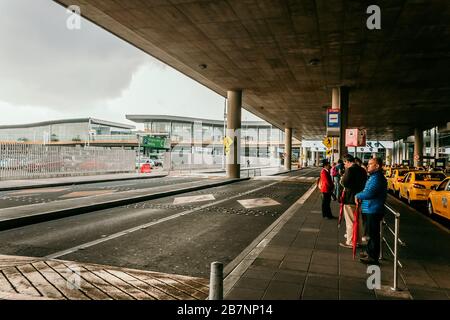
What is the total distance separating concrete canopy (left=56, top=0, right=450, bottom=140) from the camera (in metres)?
13.5

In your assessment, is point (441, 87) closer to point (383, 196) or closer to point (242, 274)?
point (383, 196)

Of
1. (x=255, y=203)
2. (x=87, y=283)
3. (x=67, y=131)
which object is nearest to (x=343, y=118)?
(x=255, y=203)

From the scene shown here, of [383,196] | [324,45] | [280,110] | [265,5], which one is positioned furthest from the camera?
[280,110]

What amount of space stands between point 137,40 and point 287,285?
1721 centimetres

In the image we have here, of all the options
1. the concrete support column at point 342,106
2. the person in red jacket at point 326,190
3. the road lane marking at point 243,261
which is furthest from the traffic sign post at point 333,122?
the road lane marking at point 243,261

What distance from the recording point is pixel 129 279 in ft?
16.5

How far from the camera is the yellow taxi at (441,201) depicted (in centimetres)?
1028

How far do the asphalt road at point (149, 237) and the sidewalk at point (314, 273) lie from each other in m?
0.73

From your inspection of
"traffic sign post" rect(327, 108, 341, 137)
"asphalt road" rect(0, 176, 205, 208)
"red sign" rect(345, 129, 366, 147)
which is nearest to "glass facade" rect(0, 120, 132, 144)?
"asphalt road" rect(0, 176, 205, 208)

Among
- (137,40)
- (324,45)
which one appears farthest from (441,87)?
(137,40)

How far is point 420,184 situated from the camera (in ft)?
48.2

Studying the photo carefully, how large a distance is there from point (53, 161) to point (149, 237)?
22.4 metres

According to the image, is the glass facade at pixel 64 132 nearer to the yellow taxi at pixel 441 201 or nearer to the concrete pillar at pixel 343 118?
the concrete pillar at pixel 343 118

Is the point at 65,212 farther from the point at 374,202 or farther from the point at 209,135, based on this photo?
the point at 209,135
